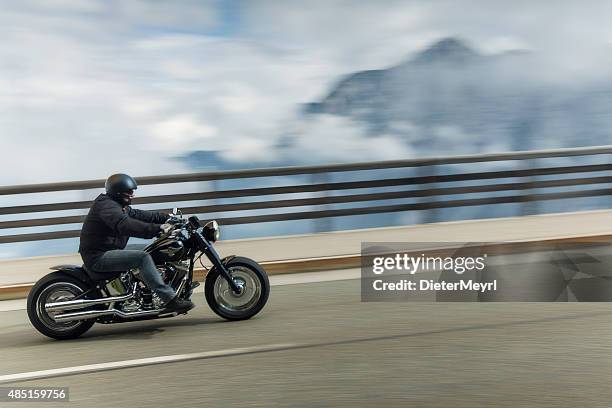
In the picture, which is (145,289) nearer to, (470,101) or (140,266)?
(140,266)

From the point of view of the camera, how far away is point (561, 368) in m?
6.95

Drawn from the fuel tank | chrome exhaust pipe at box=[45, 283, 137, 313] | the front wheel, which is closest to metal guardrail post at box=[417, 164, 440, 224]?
the front wheel

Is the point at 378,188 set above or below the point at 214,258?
above

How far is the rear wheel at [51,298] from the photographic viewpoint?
8695mm

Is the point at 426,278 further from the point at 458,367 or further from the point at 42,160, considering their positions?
the point at 42,160

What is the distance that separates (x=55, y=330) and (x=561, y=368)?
4.38 m

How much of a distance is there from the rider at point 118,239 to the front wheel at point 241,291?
0.33 meters

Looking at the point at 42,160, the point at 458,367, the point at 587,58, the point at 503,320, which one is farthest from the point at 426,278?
the point at 587,58

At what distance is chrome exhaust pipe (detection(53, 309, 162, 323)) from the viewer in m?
8.70

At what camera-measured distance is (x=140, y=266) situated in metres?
8.79

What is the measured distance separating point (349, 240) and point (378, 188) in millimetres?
1541

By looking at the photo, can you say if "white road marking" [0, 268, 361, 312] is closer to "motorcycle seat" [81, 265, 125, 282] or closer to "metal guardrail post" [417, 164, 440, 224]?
"motorcycle seat" [81, 265, 125, 282]

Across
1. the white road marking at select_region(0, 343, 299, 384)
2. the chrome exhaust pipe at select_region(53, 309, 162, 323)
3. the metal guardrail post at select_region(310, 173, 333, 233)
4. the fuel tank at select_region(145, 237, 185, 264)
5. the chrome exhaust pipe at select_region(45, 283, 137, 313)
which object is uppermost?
the metal guardrail post at select_region(310, 173, 333, 233)

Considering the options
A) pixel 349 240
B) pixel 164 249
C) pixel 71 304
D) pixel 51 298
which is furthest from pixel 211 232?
pixel 349 240
